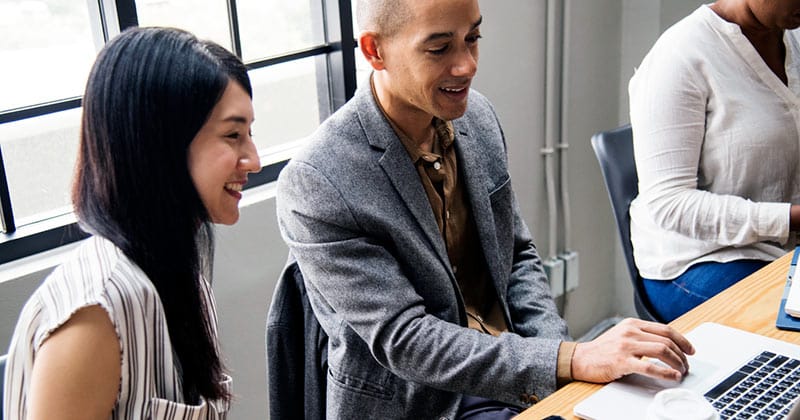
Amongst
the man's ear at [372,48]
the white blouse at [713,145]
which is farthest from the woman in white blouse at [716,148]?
the man's ear at [372,48]

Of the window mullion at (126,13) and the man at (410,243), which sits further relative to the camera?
the window mullion at (126,13)

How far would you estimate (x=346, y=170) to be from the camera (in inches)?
54.9

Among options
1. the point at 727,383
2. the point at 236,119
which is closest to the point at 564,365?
the point at 727,383

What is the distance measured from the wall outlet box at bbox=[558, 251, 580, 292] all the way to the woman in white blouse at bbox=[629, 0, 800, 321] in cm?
113

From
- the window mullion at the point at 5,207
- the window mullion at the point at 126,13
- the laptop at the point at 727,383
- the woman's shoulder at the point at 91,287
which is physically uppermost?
the window mullion at the point at 126,13

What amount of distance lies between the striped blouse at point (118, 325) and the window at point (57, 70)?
2.25ft

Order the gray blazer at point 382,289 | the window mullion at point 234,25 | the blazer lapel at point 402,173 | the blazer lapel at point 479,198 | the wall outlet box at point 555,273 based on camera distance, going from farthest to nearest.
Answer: the wall outlet box at point 555,273 < the window mullion at point 234,25 < the blazer lapel at point 479,198 < the blazer lapel at point 402,173 < the gray blazer at point 382,289

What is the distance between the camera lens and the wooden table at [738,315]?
1.14 meters

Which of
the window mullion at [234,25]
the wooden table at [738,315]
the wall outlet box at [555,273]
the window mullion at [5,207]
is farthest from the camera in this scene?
the wall outlet box at [555,273]

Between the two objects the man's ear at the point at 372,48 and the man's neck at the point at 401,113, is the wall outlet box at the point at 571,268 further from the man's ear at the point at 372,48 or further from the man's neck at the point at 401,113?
the man's ear at the point at 372,48

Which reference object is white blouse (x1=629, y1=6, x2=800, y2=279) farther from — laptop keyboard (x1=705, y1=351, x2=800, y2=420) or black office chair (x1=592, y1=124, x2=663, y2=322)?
laptop keyboard (x1=705, y1=351, x2=800, y2=420)

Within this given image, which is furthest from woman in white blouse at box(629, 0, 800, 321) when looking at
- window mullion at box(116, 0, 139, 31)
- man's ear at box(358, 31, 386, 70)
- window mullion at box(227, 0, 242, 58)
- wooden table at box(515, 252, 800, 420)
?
window mullion at box(116, 0, 139, 31)

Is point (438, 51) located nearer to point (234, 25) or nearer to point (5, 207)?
point (234, 25)

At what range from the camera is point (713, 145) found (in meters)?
1.81
